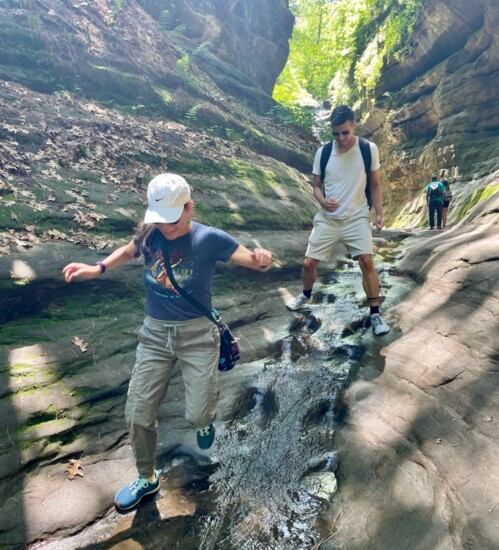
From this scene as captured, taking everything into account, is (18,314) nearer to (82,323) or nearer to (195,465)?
(82,323)

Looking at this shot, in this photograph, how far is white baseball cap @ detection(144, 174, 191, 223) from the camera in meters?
2.92

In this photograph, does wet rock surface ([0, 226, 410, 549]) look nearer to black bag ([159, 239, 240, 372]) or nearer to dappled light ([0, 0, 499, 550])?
dappled light ([0, 0, 499, 550])

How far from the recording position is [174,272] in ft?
10.2

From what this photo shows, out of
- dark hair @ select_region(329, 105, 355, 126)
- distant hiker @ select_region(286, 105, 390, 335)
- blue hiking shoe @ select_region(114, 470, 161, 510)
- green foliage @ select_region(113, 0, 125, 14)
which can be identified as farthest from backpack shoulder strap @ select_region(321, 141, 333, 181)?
green foliage @ select_region(113, 0, 125, 14)

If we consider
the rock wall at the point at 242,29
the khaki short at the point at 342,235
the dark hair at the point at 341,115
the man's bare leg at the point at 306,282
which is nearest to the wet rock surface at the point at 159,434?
the man's bare leg at the point at 306,282

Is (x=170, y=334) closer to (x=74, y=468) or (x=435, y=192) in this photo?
(x=74, y=468)

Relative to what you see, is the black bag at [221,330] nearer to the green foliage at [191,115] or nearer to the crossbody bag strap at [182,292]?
the crossbody bag strap at [182,292]

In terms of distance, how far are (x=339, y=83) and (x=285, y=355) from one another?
27594 mm

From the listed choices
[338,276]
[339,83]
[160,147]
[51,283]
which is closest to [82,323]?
[51,283]

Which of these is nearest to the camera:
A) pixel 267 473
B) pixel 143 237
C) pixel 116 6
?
pixel 143 237

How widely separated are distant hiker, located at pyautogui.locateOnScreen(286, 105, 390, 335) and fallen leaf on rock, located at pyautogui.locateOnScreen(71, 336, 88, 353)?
317 cm

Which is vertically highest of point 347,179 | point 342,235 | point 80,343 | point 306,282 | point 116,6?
point 116,6

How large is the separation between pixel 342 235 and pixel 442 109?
1603 centimetres

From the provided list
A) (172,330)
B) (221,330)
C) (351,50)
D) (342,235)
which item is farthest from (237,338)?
(351,50)
